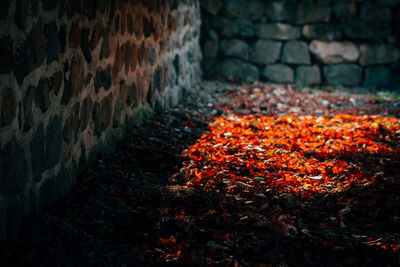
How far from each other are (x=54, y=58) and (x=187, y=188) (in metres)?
1.26

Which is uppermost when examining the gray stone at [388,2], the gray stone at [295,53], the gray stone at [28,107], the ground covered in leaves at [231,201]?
the gray stone at [388,2]

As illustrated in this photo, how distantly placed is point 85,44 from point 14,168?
121cm

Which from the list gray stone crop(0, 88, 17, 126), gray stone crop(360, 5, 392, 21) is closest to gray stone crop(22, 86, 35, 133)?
gray stone crop(0, 88, 17, 126)

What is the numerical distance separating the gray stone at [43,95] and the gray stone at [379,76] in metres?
7.60

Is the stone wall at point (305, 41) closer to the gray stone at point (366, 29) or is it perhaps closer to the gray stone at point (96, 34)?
the gray stone at point (366, 29)

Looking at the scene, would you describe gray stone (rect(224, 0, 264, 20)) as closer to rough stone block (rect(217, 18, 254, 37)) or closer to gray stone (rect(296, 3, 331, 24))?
rough stone block (rect(217, 18, 254, 37))

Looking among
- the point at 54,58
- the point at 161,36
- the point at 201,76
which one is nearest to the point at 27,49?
the point at 54,58

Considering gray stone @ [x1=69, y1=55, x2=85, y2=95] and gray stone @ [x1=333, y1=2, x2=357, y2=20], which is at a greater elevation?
Answer: gray stone @ [x1=333, y1=2, x2=357, y2=20]

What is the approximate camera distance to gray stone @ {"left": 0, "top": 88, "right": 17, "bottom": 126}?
2153 millimetres

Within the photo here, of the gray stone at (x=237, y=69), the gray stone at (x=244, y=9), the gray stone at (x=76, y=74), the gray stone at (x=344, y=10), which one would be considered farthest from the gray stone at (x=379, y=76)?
the gray stone at (x=76, y=74)

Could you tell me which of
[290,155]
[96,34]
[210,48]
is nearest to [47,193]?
[96,34]

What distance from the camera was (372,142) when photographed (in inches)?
183

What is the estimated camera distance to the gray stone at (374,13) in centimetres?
855

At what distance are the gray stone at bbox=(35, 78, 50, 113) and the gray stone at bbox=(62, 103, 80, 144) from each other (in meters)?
0.32
